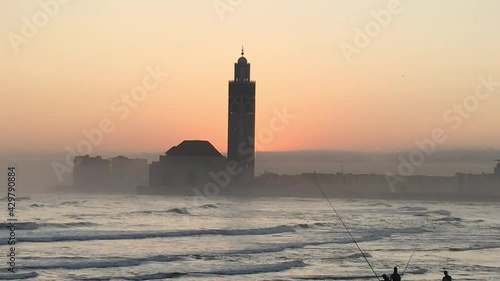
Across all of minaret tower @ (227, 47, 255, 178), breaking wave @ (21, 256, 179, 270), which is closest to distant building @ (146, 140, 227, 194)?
minaret tower @ (227, 47, 255, 178)

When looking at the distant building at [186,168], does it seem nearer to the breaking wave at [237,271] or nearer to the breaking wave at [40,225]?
the breaking wave at [40,225]

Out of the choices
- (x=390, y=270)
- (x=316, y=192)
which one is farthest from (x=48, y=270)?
(x=316, y=192)

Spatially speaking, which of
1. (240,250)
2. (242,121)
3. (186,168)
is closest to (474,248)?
(240,250)

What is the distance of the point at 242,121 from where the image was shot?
128750mm

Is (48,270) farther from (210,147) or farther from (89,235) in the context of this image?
A: (210,147)

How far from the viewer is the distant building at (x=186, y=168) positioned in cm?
14175

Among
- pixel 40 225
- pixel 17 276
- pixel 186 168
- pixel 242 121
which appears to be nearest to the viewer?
pixel 17 276

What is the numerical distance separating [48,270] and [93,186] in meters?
147

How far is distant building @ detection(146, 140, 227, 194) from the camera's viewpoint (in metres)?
142

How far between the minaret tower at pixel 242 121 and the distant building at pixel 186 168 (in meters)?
9.80

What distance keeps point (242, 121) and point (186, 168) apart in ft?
60.2

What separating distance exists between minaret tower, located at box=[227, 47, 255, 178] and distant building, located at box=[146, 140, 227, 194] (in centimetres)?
980

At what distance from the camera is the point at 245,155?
129m

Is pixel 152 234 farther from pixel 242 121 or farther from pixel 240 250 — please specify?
pixel 242 121
